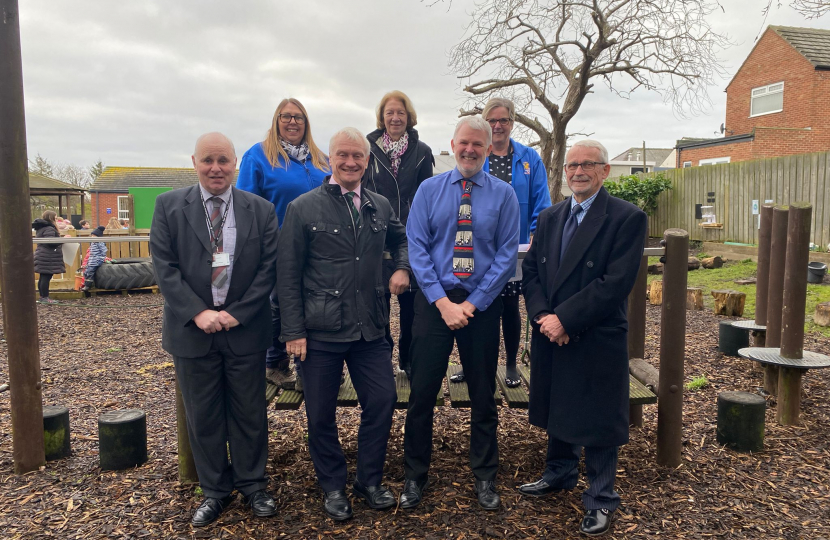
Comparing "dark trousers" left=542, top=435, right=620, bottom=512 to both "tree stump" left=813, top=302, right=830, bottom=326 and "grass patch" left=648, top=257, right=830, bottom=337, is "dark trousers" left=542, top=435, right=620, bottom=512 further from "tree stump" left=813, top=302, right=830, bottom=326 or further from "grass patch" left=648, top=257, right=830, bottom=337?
"tree stump" left=813, top=302, right=830, bottom=326

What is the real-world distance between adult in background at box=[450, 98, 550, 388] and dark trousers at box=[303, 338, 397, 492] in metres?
1.01

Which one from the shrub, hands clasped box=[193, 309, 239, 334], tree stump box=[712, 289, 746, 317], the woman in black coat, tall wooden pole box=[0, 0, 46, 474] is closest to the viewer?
hands clasped box=[193, 309, 239, 334]

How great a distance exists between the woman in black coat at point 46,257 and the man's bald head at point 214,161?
11.1 m

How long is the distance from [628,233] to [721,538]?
5.50ft

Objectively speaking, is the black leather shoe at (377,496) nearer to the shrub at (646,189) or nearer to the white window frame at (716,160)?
the shrub at (646,189)

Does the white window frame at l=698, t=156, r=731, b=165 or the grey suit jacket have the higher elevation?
the white window frame at l=698, t=156, r=731, b=165

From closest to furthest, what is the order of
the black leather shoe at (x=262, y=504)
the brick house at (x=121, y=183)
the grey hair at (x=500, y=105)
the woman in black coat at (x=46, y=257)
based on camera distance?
the black leather shoe at (x=262, y=504), the grey hair at (x=500, y=105), the woman in black coat at (x=46, y=257), the brick house at (x=121, y=183)

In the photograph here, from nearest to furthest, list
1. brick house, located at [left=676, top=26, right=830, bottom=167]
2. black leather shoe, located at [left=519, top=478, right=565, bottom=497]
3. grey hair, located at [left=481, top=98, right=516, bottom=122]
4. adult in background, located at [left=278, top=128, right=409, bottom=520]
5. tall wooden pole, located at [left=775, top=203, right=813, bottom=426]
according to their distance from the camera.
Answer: adult in background, located at [left=278, top=128, right=409, bottom=520], black leather shoe, located at [left=519, top=478, right=565, bottom=497], grey hair, located at [left=481, top=98, right=516, bottom=122], tall wooden pole, located at [left=775, top=203, right=813, bottom=426], brick house, located at [left=676, top=26, right=830, bottom=167]

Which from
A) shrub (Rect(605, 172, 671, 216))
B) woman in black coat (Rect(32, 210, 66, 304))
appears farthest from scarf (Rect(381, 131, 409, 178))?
shrub (Rect(605, 172, 671, 216))

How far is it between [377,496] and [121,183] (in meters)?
46.5

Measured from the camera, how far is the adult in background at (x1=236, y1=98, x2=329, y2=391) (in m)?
3.66

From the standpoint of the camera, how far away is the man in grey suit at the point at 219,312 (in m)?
3.04

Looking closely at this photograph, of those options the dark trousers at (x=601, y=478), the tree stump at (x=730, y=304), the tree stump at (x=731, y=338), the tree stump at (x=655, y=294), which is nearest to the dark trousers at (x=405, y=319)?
the dark trousers at (x=601, y=478)

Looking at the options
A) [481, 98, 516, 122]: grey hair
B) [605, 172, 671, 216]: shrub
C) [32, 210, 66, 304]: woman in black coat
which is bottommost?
[32, 210, 66, 304]: woman in black coat
